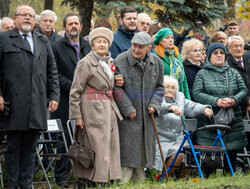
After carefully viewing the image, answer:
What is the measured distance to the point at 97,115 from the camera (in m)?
7.23

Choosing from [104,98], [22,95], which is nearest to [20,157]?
[22,95]

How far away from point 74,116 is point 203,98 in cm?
267

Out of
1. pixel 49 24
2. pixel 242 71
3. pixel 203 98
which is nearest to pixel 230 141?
pixel 203 98

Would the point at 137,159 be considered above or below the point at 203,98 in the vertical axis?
below

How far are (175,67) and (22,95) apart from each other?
121 inches

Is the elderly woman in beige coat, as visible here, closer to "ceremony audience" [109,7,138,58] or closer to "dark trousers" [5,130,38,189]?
"dark trousers" [5,130,38,189]

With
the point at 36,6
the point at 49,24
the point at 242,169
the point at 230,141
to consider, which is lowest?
the point at 242,169

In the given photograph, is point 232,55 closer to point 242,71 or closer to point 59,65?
point 242,71

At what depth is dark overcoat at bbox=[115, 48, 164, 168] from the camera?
24.6 feet

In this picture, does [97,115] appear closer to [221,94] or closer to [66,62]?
[66,62]

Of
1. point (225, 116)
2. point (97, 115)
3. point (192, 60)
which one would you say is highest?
point (192, 60)

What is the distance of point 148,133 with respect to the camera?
7.65 m

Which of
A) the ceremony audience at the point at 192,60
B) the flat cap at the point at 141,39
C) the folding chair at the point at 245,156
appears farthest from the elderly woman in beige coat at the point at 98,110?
the folding chair at the point at 245,156

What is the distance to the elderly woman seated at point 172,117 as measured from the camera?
331 inches
